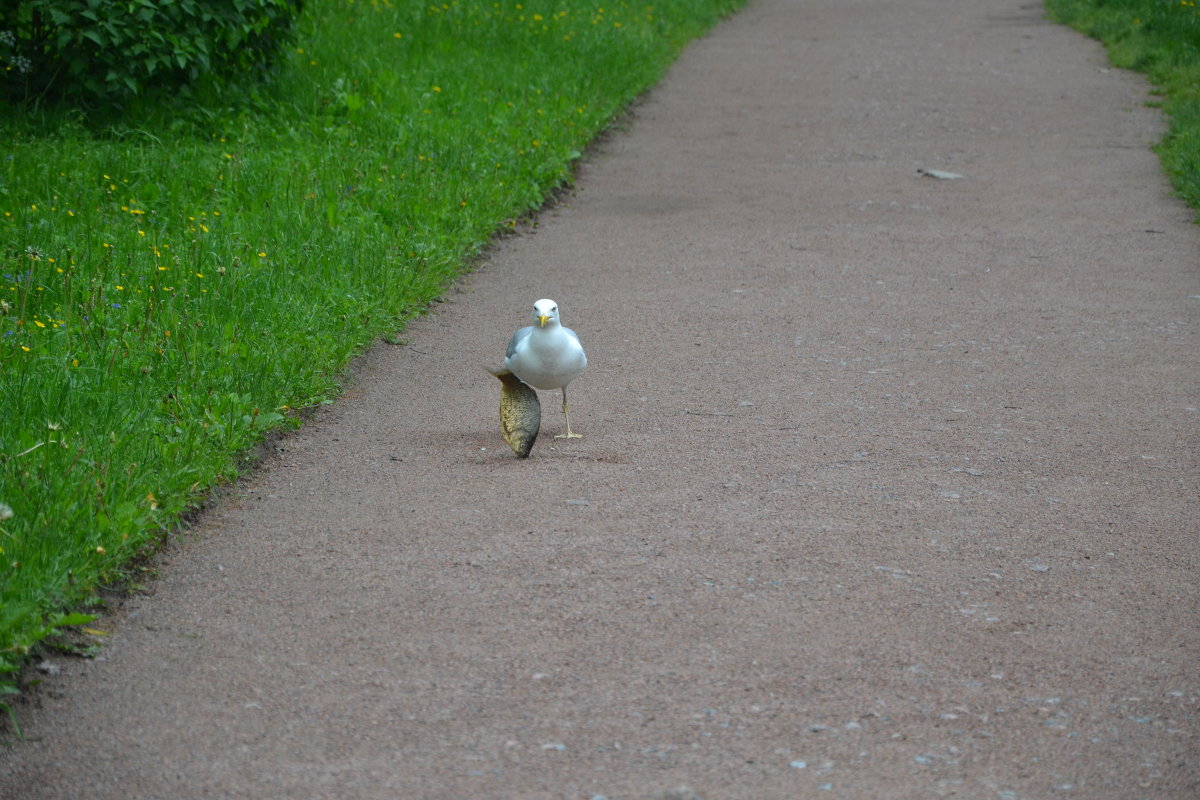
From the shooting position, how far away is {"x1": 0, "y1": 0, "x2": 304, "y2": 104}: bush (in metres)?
9.70

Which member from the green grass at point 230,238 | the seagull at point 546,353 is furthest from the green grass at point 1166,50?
the seagull at point 546,353

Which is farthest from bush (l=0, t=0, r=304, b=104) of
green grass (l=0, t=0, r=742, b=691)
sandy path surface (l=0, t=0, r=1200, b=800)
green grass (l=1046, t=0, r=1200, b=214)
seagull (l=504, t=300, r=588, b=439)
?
green grass (l=1046, t=0, r=1200, b=214)

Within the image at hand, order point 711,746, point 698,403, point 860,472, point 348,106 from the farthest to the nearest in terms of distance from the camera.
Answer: point 348,106 < point 698,403 < point 860,472 < point 711,746

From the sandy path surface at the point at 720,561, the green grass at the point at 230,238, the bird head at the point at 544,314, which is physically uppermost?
the bird head at the point at 544,314

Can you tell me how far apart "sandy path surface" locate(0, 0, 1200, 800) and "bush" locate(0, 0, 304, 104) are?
2.88 m

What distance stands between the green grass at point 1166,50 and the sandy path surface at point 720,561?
1.96m

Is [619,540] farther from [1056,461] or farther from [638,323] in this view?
[638,323]

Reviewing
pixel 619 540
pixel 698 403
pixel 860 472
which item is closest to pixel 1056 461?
pixel 860 472

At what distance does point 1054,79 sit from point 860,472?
36.6ft

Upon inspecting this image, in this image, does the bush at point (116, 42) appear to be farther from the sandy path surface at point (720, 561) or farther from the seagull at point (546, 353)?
the seagull at point (546, 353)

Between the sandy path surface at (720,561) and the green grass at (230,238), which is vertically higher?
the green grass at (230,238)

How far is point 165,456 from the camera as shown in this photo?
4.97 meters

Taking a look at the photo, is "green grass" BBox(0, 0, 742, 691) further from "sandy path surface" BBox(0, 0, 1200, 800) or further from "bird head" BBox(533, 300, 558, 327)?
"bird head" BBox(533, 300, 558, 327)

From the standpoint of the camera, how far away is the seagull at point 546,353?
5.38m
